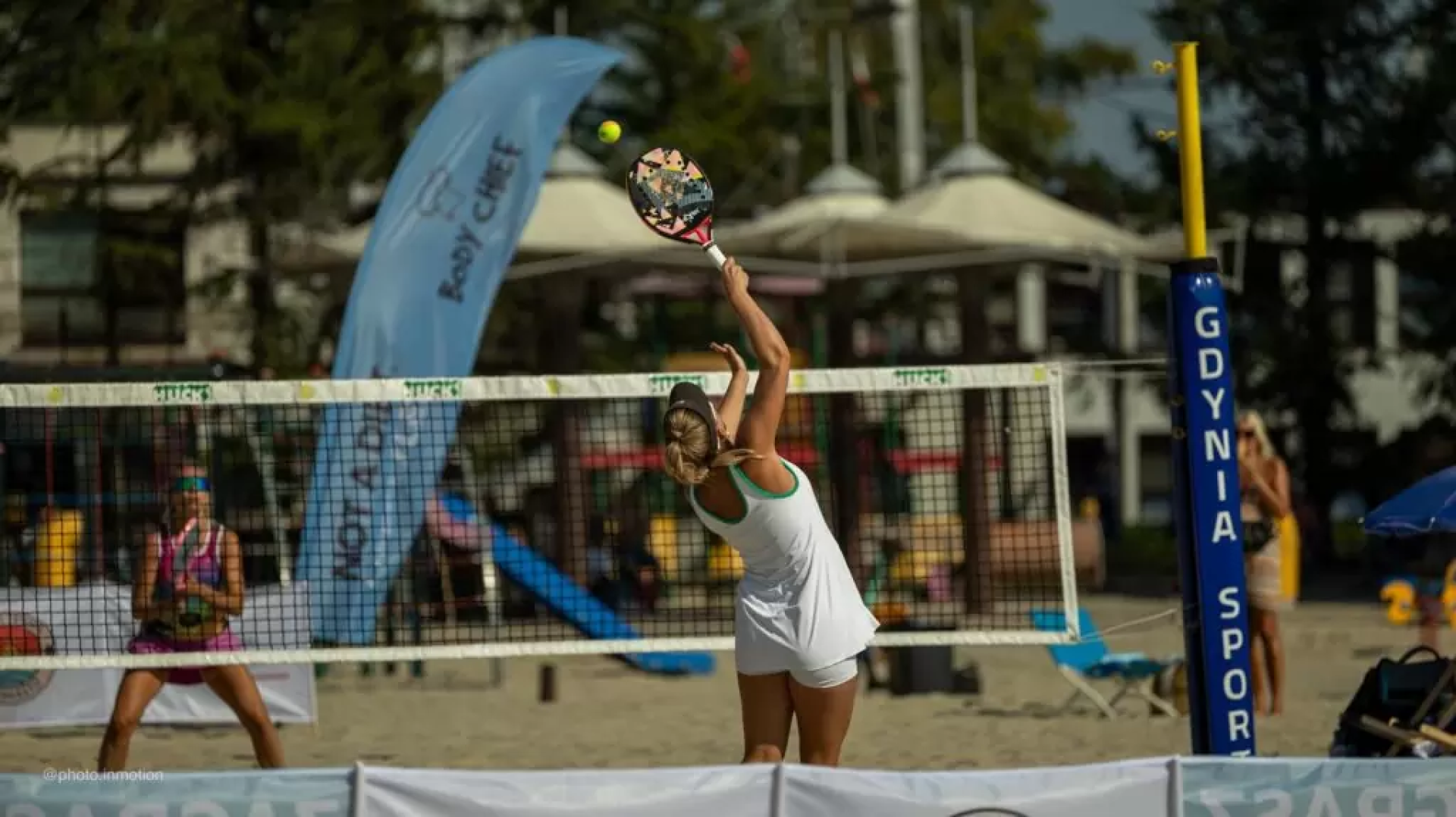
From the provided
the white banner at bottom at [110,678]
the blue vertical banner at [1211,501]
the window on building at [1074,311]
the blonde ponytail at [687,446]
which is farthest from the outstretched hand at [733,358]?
the window on building at [1074,311]

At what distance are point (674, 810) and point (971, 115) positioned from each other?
18.5 metres

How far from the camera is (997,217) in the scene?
20.5 metres

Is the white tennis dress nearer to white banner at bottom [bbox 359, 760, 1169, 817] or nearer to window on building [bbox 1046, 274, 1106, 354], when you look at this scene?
white banner at bottom [bbox 359, 760, 1169, 817]

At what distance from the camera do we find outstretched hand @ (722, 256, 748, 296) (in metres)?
7.75

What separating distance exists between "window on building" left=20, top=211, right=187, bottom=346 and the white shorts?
17705mm

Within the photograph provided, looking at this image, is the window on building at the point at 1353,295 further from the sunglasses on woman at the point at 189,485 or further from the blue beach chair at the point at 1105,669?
the sunglasses on woman at the point at 189,485

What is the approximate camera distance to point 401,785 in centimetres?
720

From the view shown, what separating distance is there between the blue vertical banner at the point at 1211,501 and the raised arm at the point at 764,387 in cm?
240

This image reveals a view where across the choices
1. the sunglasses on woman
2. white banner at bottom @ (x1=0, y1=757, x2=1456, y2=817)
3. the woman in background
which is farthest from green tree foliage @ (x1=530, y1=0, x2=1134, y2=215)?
white banner at bottom @ (x1=0, y1=757, x2=1456, y2=817)

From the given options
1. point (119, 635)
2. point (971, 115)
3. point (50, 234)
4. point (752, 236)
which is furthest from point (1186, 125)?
point (50, 234)

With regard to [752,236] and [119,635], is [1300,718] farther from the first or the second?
[752,236]

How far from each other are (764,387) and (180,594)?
3.79 meters

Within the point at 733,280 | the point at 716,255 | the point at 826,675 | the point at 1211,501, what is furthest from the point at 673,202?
the point at 1211,501

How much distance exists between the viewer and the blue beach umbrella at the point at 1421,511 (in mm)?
10016
